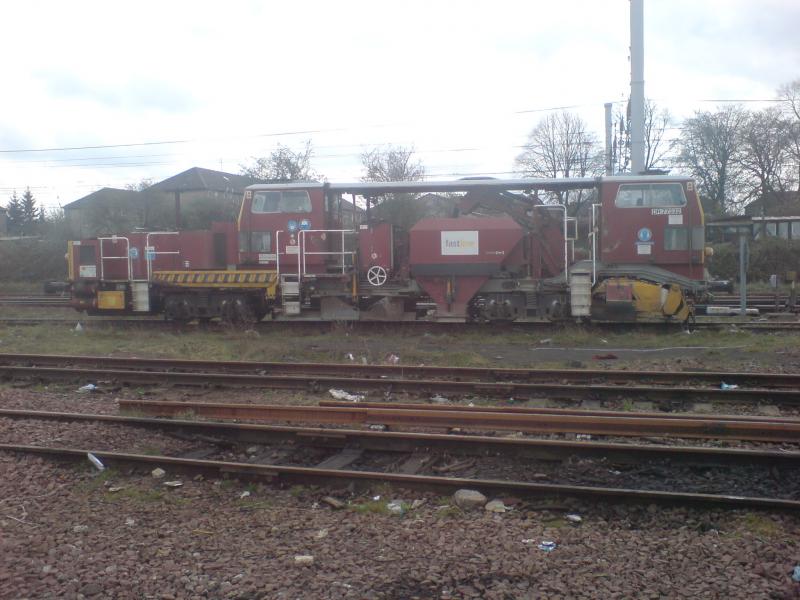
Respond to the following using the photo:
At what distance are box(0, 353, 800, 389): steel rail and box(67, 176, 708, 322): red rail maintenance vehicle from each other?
14.2 ft

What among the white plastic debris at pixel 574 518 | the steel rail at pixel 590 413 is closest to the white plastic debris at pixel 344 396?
the steel rail at pixel 590 413

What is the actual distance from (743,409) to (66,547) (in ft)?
24.8

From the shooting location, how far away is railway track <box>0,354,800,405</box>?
30.2ft

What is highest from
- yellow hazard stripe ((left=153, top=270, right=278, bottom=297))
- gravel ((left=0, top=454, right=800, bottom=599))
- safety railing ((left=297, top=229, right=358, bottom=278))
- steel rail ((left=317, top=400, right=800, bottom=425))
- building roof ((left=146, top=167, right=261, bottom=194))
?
building roof ((left=146, top=167, right=261, bottom=194))

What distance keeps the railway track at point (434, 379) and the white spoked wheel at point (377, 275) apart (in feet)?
16.0

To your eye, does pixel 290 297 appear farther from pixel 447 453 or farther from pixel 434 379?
pixel 447 453

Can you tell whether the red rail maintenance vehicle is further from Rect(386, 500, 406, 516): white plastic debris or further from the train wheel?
Rect(386, 500, 406, 516): white plastic debris

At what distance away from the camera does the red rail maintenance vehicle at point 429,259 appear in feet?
49.4

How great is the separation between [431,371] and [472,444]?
432 cm

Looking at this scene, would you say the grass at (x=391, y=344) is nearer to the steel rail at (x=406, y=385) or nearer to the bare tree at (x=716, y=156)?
the steel rail at (x=406, y=385)

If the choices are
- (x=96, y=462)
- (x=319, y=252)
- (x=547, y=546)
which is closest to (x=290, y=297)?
(x=319, y=252)

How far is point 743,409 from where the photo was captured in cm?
863

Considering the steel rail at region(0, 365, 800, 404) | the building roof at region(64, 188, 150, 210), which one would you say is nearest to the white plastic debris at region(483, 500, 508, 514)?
the steel rail at region(0, 365, 800, 404)

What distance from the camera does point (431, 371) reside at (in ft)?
35.8
